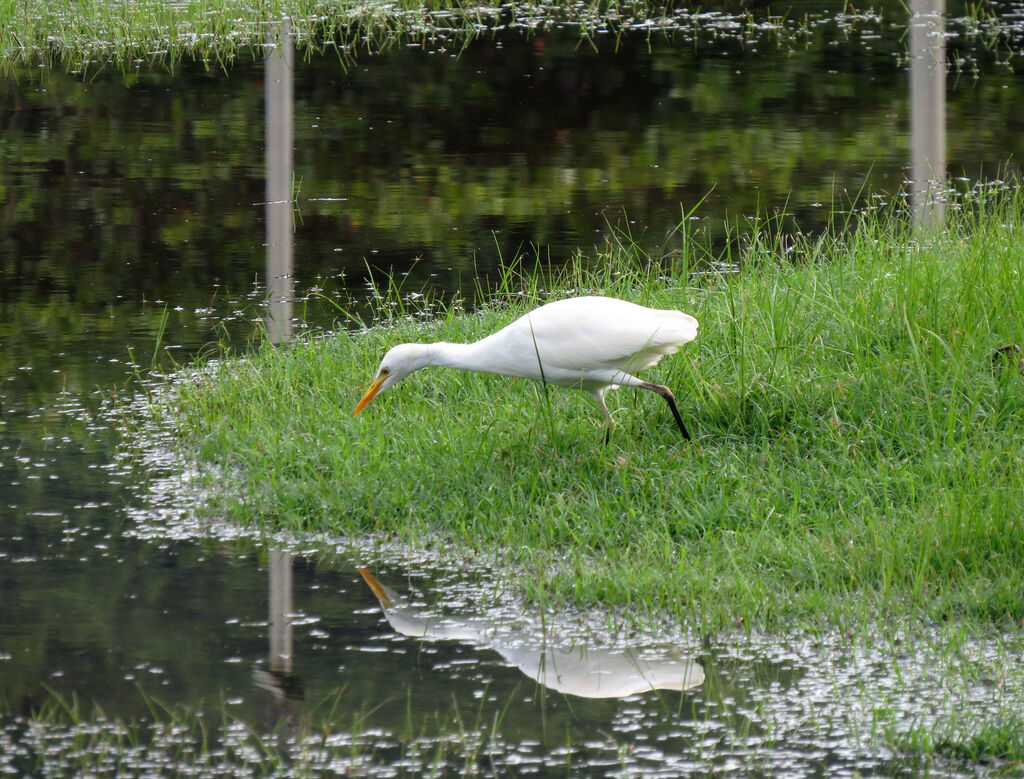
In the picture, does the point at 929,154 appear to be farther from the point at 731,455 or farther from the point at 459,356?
the point at 459,356

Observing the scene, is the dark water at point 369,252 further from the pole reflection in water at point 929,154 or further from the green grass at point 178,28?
the green grass at point 178,28

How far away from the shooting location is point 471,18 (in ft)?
46.8

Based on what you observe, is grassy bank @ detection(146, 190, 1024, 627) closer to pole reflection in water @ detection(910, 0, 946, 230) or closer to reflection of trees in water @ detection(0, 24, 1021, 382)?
pole reflection in water @ detection(910, 0, 946, 230)

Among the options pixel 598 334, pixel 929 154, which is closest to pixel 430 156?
pixel 929 154

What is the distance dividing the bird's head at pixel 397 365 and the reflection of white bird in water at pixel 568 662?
1.14 m

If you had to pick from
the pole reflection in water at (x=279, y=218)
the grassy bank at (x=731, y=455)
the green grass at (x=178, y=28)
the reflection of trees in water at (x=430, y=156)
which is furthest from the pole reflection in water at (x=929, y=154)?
the green grass at (x=178, y=28)

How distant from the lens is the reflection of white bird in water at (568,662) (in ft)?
12.6

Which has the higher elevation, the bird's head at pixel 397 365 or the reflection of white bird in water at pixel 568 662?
the bird's head at pixel 397 365

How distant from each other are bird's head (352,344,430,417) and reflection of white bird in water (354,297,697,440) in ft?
0.03

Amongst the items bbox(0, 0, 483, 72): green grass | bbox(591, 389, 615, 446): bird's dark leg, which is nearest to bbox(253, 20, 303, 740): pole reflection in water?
bbox(0, 0, 483, 72): green grass

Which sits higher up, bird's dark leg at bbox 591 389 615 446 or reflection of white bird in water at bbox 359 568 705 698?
bird's dark leg at bbox 591 389 615 446

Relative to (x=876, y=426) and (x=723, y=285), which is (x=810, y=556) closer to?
(x=876, y=426)

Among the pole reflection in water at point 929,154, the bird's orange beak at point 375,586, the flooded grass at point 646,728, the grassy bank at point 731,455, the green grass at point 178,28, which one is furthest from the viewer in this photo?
the green grass at point 178,28

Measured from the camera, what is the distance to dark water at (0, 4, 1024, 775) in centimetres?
381
